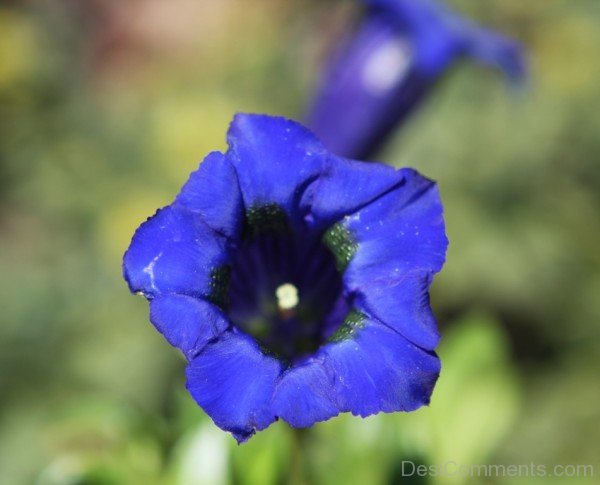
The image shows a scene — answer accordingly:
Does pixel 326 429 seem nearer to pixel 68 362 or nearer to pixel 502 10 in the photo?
pixel 68 362

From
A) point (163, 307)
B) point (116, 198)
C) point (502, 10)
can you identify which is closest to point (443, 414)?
point (163, 307)

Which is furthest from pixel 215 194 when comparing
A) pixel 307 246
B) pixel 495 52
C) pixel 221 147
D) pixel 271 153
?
pixel 221 147

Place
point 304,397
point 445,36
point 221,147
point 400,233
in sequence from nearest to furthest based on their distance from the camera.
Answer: point 304,397
point 400,233
point 445,36
point 221,147

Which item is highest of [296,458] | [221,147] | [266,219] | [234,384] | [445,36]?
[445,36]

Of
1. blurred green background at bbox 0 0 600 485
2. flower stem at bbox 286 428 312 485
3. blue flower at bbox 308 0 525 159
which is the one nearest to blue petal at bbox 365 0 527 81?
blue flower at bbox 308 0 525 159

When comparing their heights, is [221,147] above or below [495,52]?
below

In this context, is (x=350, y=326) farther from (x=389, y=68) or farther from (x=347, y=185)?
(x=389, y=68)

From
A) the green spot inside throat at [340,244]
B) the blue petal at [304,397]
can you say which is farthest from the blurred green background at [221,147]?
the blue petal at [304,397]

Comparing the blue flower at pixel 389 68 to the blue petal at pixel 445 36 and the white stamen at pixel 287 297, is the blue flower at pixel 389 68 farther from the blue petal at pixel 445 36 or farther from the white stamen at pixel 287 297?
the white stamen at pixel 287 297

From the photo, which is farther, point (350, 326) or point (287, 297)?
point (287, 297)
